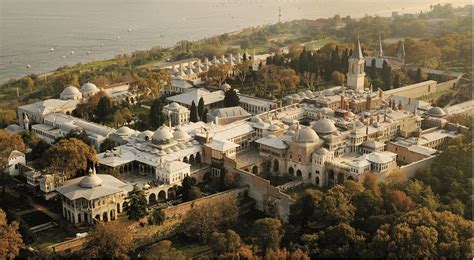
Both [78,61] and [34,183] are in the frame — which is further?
[78,61]

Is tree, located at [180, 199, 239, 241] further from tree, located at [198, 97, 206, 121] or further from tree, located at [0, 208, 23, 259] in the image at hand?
tree, located at [198, 97, 206, 121]

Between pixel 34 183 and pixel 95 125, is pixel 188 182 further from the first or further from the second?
pixel 95 125

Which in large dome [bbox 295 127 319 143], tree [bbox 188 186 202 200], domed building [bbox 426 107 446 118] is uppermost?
large dome [bbox 295 127 319 143]

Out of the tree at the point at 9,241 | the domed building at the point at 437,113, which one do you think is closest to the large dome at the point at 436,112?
the domed building at the point at 437,113

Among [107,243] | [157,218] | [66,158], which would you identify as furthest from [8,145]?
[107,243]

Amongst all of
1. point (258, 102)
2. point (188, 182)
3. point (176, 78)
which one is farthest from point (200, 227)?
point (176, 78)

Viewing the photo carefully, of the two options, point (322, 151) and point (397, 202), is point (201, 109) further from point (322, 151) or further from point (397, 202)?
point (397, 202)

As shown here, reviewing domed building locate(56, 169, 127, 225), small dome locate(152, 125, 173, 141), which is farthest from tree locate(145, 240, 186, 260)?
small dome locate(152, 125, 173, 141)
